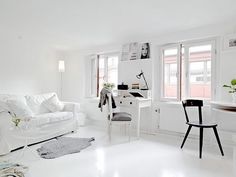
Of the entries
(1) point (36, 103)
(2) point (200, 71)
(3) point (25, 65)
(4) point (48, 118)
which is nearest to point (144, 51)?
(2) point (200, 71)

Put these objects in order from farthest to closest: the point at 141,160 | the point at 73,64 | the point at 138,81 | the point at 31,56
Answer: the point at 73,64, the point at 31,56, the point at 138,81, the point at 141,160

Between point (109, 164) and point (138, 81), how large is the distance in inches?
92.1

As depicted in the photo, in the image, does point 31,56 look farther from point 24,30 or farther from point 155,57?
point 155,57

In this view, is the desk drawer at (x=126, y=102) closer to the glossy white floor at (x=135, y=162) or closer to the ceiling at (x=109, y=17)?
the glossy white floor at (x=135, y=162)

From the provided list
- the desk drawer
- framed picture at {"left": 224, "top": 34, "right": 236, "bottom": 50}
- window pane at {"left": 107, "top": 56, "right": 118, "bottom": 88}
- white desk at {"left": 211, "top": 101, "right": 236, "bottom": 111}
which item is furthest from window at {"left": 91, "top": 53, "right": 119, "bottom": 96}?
white desk at {"left": 211, "top": 101, "right": 236, "bottom": 111}

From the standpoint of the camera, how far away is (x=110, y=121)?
3824mm

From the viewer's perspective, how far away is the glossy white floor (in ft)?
7.87

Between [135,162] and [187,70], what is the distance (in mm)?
2207

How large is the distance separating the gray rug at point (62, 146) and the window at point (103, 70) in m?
2.03

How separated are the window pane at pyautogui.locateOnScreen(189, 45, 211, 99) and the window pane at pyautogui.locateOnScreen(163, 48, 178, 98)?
334 mm

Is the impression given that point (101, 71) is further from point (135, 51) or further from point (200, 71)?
point (200, 71)

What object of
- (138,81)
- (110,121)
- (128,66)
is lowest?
(110,121)

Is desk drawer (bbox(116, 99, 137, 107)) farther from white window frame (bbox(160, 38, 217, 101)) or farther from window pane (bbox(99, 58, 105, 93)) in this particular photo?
window pane (bbox(99, 58, 105, 93))

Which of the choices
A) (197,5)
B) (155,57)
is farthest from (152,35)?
(197,5)
